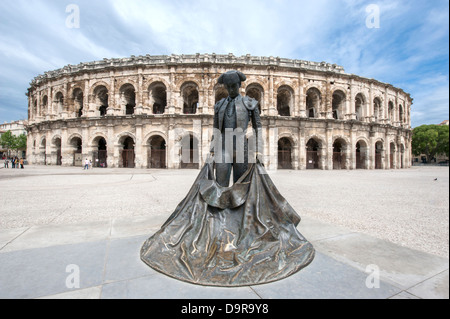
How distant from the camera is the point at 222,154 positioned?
299 centimetres

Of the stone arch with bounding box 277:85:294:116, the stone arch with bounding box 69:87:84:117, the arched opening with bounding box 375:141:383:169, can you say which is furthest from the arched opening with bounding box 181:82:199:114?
the arched opening with bounding box 375:141:383:169

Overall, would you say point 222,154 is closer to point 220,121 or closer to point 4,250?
point 220,121

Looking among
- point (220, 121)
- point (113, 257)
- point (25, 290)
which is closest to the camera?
point (25, 290)

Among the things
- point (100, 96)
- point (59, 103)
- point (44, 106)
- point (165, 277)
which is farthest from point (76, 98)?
point (165, 277)

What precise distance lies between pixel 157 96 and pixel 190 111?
391cm

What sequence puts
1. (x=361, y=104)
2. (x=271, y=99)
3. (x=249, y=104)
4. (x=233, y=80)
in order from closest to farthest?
1. (x=233, y=80)
2. (x=249, y=104)
3. (x=271, y=99)
4. (x=361, y=104)

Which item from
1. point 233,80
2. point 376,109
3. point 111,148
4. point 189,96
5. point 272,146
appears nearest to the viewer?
point 233,80

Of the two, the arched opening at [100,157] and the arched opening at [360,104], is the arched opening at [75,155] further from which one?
the arched opening at [360,104]

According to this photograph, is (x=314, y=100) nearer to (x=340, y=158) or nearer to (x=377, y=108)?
(x=340, y=158)

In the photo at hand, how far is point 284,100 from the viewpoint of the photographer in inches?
926

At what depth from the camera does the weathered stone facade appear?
2009 cm

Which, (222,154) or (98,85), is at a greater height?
(98,85)

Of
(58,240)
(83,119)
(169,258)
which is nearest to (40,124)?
(83,119)
